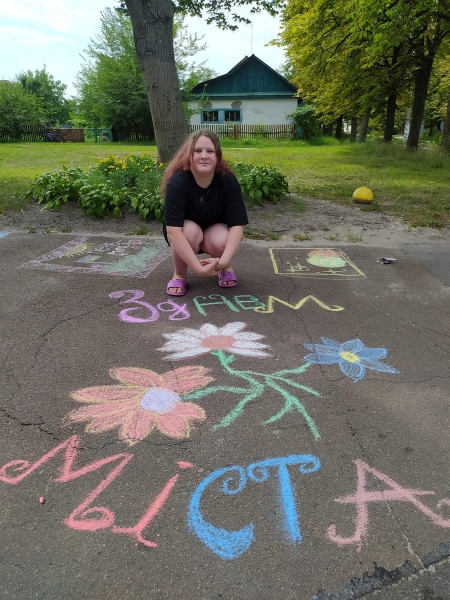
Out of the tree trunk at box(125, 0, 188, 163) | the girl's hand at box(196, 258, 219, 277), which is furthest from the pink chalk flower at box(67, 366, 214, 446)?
the tree trunk at box(125, 0, 188, 163)

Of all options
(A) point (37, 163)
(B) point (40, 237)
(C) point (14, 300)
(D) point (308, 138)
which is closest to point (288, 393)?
(C) point (14, 300)

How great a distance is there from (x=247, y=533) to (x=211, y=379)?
99cm

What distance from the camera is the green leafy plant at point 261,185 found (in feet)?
21.4

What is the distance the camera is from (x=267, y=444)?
6.36 feet

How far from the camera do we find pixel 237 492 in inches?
66.6

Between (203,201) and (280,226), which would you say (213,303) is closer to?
(203,201)

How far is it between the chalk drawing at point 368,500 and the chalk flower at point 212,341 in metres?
Result: 1.08

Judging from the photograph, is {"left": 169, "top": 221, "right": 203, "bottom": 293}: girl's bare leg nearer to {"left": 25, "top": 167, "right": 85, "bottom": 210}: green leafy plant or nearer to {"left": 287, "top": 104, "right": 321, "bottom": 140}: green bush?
{"left": 25, "top": 167, "right": 85, "bottom": 210}: green leafy plant

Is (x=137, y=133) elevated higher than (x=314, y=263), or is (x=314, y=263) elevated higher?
(x=137, y=133)

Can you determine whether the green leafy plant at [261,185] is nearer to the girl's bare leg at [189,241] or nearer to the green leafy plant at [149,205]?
the green leafy plant at [149,205]

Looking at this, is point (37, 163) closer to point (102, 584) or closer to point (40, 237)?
point (40, 237)

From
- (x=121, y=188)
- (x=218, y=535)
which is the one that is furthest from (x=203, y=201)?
(x=121, y=188)

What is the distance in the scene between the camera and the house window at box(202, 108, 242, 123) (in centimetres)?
3334

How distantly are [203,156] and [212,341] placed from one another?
4.61 ft
